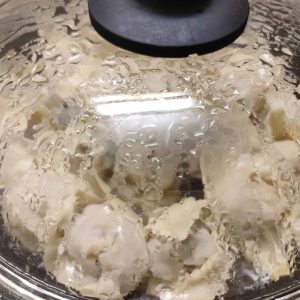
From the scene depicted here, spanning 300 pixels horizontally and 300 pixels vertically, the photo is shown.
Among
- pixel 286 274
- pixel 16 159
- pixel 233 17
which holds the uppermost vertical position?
pixel 233 17

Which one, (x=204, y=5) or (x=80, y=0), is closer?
(x=204, y=5)

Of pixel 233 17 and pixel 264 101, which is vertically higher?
pixel 233 17

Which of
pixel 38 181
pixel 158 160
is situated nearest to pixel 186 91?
pixel 158 160

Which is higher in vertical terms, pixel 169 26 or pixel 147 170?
pixel 169 26

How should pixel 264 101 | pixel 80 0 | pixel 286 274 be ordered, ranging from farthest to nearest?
pixel 80 0 < pixel 264 101 < pixel 286 274

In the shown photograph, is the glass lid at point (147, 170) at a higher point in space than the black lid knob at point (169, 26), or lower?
lower

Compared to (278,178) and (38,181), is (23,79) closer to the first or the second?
(38,181)

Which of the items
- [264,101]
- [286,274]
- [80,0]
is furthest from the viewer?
[80,0]

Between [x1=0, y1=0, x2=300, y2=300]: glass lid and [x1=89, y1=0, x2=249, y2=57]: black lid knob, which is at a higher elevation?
[x1=89, y1=0, x2=249, y2=57]: black lid knob
